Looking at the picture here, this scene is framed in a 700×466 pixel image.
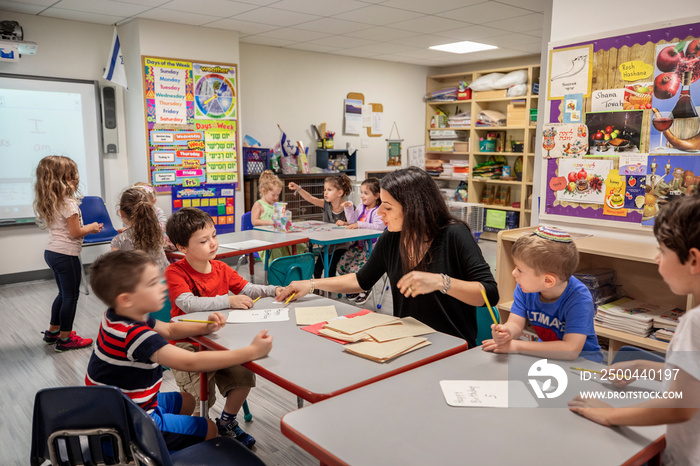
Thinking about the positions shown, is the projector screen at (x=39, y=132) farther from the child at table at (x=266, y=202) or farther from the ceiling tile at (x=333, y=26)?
the ceiling tile at (x=333, y=26)

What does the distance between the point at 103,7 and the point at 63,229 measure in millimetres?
2224

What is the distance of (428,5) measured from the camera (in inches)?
177

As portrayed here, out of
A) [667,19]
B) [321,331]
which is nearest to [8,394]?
[321,331]

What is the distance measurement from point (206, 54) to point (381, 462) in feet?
17.3

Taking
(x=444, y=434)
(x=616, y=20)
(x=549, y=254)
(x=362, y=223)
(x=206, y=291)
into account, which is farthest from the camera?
(x=362, y=223)

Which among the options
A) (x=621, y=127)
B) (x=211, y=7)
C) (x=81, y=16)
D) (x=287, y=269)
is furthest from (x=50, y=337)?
(x=621, y=127)

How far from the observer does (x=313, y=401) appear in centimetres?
130

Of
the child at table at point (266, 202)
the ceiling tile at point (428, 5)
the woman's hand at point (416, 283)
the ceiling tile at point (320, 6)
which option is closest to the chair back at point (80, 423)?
the woman's hand at point (416, 283)

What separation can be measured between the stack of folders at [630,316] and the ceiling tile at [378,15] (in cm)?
321

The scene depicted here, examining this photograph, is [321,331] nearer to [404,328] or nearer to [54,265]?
[404,328]

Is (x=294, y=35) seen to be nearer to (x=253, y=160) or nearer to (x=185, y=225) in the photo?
(x=253, y=160)

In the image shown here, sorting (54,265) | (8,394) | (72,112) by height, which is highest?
(72,112)

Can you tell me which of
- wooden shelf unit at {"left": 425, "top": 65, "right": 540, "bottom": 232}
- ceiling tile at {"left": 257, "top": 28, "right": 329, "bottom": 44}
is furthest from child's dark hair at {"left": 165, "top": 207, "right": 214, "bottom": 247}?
wooden shelf unit at {"left": 425, "top": 65, "right": 540, "bottom": 232}

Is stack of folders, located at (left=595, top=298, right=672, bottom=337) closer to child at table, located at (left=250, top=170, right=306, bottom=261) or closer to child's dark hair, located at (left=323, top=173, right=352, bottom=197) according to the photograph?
child's dark hair, located at (left=323, top=173, right=352, bottom=197)
